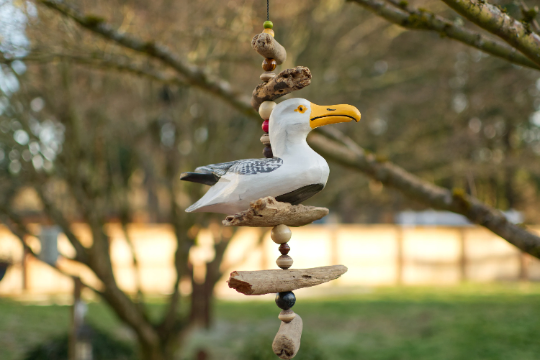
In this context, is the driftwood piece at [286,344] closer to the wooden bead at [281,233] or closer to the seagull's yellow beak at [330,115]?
the wooden bead at [281,233]

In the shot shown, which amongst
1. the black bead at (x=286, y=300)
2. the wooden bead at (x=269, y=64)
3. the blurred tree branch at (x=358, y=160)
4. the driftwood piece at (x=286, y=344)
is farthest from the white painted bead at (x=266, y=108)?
the blurred tree branch at (x=358, y=160)

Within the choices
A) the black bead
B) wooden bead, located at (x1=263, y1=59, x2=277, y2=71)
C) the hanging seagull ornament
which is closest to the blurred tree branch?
wooden bead, located at (x1=263, y1=59, x2=277, y2=71)

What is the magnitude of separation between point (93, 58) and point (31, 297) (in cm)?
950

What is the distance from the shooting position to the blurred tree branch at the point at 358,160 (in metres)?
2.80

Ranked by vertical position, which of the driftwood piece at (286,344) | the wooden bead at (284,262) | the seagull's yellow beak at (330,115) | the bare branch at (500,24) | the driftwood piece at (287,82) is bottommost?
the driftwood piece at (286,344)

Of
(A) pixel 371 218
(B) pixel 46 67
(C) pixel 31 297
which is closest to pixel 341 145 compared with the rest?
(B) pixel 46 67

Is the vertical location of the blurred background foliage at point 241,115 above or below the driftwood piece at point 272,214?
above

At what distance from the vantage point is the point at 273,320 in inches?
364

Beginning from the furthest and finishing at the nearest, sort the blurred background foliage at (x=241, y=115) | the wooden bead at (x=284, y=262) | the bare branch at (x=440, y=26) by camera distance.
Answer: the blurred background foliage at (x=241, y=115), the bare branch at (x=440, y=26), the wooden bead at (x=284, y=262)

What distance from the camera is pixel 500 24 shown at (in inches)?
77.8

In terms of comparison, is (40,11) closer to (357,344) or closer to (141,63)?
(141,63)

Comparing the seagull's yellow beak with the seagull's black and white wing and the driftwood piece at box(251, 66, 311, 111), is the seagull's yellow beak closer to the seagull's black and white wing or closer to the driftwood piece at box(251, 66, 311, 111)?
the driftwood piece at box(251, 66, 311, 111)

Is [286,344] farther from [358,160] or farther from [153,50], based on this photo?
[153,50]

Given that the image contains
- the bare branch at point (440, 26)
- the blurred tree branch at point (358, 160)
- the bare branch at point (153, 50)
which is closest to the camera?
the bare branch at point (440, 26)
